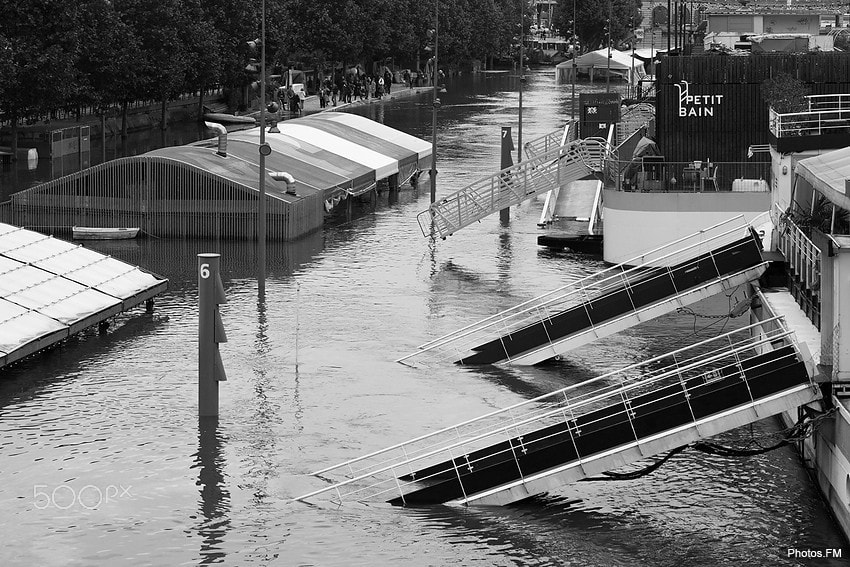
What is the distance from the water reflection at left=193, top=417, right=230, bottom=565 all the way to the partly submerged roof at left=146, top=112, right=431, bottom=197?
71.5 feet

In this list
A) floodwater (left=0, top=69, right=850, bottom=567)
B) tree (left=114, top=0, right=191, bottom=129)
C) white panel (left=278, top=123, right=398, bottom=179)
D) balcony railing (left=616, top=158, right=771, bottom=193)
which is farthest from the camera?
tree (left=114, top=0, right=191, bottom=129)

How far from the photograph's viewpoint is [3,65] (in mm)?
60219

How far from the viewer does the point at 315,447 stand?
26219 millimetres

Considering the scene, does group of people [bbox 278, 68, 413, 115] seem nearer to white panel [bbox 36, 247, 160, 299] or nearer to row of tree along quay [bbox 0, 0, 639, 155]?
row of tree along quay [bbox 0, 0, 639, 155]

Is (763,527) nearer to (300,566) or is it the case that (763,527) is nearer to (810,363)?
(810,363)

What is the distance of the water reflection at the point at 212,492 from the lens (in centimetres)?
2158

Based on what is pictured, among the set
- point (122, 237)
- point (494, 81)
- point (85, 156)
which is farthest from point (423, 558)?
point (494, 81)

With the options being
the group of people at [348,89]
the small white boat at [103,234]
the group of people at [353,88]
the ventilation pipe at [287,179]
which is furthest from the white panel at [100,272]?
the group of people at [353,88]

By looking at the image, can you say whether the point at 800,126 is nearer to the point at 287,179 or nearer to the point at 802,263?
the point at 802,263

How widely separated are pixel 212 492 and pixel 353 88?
92045mm

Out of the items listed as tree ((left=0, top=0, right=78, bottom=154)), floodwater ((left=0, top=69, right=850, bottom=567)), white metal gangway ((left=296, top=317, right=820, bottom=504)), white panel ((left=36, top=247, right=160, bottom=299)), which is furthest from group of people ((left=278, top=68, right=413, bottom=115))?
white metal gangway ((left=296, top=317, right=820, bottom=504))

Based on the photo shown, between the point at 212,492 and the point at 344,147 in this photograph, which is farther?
the point at 344,147

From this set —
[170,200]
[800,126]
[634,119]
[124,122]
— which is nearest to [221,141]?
[170,200]

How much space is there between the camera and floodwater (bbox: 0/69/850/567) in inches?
854
